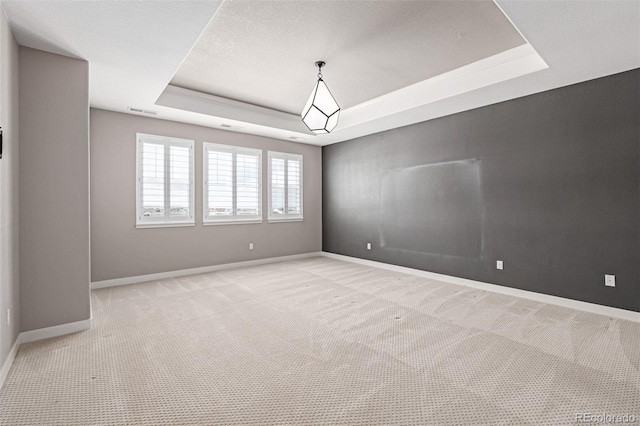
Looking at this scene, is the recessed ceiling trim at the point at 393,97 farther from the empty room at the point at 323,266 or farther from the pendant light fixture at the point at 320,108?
the pendant light fixture at the point at 320,108

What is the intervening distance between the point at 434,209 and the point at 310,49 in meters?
3.18

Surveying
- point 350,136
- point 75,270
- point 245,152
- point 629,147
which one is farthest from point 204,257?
point 629,147

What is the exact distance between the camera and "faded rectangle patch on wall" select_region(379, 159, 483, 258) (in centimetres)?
461

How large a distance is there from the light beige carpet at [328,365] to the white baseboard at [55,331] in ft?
0.32

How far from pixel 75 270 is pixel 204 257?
2.55 m

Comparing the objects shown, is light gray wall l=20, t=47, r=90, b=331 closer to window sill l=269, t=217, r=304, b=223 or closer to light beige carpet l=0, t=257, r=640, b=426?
light beige carpet l=0, t=257, r=640, b=426

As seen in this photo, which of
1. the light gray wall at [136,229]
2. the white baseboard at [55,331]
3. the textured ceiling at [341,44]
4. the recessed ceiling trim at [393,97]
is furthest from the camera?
the light gray wall at [136,229]

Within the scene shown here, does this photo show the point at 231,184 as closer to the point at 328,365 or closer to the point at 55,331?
the point at 55,331

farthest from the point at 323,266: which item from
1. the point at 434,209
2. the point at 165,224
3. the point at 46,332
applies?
the point at 46,332

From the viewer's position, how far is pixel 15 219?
2.66 m

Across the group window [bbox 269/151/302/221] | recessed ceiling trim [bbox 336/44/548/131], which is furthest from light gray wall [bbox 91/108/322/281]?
recessed ceiling trim [bbox 336/44/548/131]

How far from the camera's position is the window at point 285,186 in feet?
21.2

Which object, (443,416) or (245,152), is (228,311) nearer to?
(443,416)

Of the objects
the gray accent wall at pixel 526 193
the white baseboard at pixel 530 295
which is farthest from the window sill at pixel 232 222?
the white baseboard at pixel 530 295
